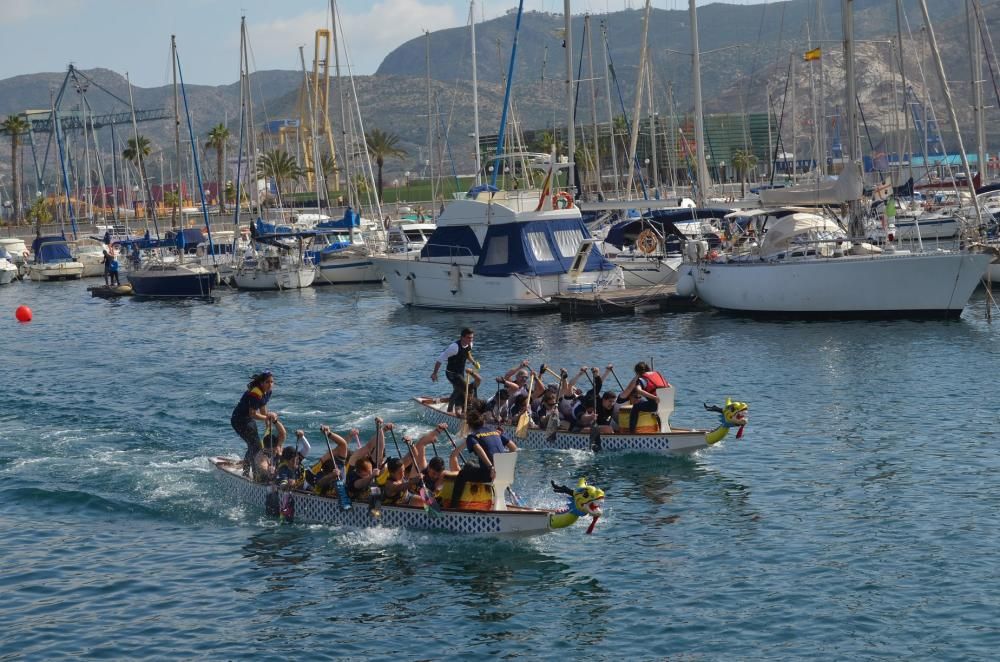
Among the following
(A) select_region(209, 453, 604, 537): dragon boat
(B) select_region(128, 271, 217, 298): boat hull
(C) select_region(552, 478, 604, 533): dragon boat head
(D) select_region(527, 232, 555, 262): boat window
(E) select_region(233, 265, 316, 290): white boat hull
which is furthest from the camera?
(E) select_region(233, 265, 316, 290): white boat hull

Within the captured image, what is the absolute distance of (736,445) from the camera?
84.7 feet

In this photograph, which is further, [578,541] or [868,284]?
[868,284]

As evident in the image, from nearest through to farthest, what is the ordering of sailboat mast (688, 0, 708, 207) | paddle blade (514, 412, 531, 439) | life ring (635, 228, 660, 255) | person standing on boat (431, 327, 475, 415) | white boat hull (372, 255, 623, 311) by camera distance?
paddle blade (514, 412, 531, 439) → person standing on boat (431, 327, 475, 415) → white boat hull (372, 255, 623, 311) → sailboat mast (688, 0, 708, 207) → life ring (635, 228, 660, 255)

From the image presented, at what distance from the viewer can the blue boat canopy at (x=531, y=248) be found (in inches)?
1905

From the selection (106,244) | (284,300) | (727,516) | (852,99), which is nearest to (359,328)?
(284,300)

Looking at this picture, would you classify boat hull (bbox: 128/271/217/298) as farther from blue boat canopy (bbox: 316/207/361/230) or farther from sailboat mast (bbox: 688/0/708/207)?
sailboat mast (bbox: 688/0/708/207)

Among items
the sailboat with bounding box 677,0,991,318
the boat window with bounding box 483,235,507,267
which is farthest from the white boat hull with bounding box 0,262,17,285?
the sailboat with bounding box 677,0,991,318

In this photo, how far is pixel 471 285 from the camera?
50062 mm

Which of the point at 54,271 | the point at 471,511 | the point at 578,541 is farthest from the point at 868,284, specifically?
the point at 54,271

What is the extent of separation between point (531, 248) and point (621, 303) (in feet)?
13.8

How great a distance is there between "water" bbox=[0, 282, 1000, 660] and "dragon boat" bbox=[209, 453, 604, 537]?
247 millimetres

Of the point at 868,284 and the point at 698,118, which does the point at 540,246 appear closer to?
the point at 698,118

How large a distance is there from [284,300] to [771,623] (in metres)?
49.9

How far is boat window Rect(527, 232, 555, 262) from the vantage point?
48.5 metres
